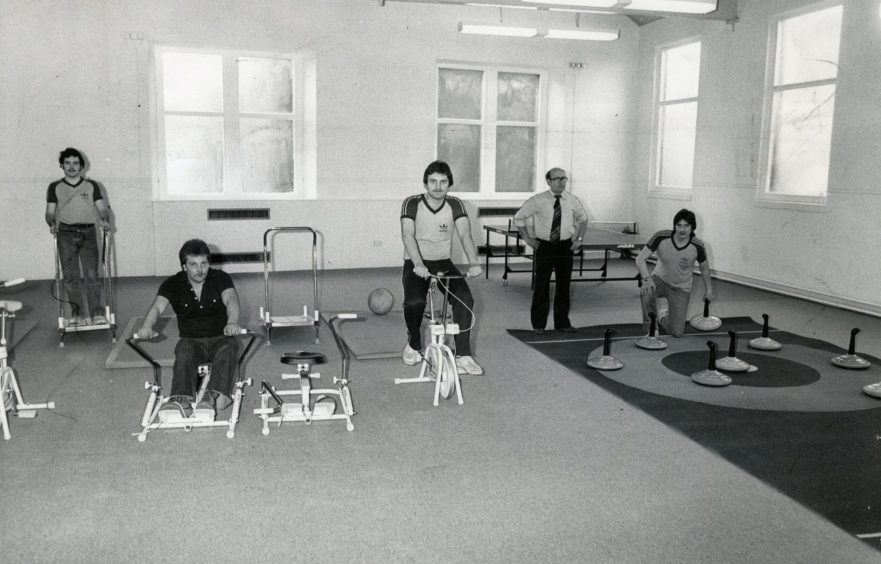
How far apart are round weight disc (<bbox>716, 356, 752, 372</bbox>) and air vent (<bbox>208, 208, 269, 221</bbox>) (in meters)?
6.59

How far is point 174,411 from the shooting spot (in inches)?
175

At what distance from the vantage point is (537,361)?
20.4 ft

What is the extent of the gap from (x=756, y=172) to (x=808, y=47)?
156 centimetres

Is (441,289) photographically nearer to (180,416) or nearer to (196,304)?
(196,304)

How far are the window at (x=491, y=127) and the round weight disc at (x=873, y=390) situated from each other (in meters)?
7.03

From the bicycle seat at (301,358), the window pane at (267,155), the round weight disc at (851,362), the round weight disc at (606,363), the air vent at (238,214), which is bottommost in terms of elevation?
the round weight disc at (606,363)

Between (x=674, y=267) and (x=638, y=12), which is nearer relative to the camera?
(x=674, y=267)

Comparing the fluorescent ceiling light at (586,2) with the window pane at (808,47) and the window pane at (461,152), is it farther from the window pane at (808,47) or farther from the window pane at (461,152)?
the window pane at (461,152)

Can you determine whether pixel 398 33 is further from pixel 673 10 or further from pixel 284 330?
pixel 284 330

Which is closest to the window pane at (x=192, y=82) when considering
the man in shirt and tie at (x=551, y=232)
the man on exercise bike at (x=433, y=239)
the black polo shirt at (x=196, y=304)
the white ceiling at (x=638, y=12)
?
the white ceiling at (x=638, y=12)

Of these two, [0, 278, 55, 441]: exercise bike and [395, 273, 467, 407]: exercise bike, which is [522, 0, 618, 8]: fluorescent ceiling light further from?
[0, 278, 55, 441]: exercise bike

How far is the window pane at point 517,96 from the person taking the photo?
1166 centimetres

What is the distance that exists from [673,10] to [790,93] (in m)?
1.84

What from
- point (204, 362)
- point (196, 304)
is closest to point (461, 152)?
point (196, 304)
